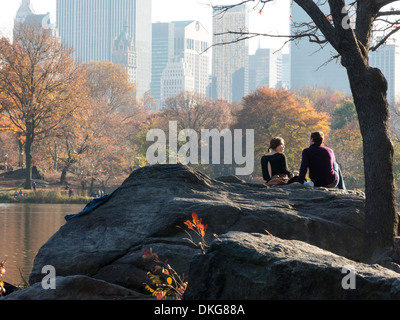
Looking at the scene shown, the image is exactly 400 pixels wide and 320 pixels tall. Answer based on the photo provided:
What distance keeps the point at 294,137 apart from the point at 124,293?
44.2 metres

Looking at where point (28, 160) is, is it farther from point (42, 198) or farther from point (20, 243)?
point (20, 243)

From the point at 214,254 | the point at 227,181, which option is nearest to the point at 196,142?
the point at 227,181

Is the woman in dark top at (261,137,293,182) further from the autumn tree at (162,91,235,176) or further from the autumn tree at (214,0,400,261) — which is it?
the autumn tree at (162,91,235,176)

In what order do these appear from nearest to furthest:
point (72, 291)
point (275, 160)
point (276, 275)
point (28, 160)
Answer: point (276, 275) < point (72, 291) < point (275, 160) < point (28, 160)

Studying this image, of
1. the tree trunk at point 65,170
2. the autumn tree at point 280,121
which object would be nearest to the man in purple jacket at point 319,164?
the autumn tree at point 280,121

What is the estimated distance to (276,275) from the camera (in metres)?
A: 3.72

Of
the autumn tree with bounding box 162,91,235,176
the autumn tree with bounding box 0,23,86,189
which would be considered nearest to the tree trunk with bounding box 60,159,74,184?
the autumn tree with bounding box 0,23,86,189

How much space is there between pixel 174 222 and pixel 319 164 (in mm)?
2956

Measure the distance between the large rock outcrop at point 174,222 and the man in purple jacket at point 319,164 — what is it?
80 centimetres

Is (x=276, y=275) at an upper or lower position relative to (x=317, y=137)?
lower

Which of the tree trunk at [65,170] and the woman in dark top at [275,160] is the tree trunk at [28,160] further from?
the woman in dark top at [275,160]

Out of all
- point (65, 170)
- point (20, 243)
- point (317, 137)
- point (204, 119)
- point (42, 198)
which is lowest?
point (42, 198)

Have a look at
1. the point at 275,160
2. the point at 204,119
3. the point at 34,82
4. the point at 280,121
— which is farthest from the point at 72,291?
the point at 204,119

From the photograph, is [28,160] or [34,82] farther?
[28,160]
